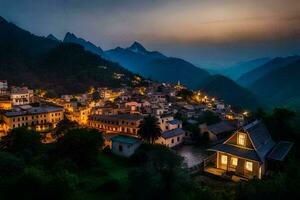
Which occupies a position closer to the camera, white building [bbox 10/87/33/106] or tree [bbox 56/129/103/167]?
tree [bbox 56/129/103/167]

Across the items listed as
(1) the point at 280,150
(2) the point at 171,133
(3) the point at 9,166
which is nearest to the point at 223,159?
(1) the point at 280,150

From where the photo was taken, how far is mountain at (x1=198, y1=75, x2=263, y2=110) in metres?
139

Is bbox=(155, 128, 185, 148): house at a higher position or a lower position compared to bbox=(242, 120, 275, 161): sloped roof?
lower

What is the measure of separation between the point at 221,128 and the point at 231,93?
4429 inches

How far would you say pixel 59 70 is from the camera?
122562mm

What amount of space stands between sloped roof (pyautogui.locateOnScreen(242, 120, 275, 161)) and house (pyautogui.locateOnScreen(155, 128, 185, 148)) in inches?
653

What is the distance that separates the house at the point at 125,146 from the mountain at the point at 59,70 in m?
60.3

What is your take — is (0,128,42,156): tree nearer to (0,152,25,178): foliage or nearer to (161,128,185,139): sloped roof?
(0,152,25,178): foliage

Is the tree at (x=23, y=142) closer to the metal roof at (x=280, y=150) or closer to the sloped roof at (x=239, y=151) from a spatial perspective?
the sloped roof at (x=239, y=151)

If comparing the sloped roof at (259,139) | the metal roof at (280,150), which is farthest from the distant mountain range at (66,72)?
the metal roof at (280,150)

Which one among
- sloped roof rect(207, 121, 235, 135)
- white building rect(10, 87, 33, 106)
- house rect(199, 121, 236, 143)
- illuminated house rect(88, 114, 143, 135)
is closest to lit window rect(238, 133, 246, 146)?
house rect(199, 121, 236, 143)

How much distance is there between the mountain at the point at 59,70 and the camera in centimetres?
10156

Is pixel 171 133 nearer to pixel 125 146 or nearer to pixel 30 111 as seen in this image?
pixel 125 146

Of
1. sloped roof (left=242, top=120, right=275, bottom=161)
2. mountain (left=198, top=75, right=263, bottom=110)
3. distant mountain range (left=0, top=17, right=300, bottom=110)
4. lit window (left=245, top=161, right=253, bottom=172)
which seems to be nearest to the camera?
lit window (left=245, top=161, right=253, bottom=172)
